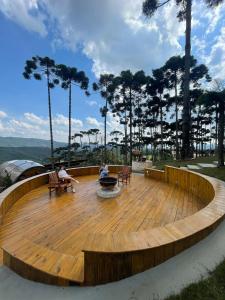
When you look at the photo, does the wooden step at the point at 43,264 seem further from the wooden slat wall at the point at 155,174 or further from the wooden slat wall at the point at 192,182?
the wooden slat wall at the point at 155,174

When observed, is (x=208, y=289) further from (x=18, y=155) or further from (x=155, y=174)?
(x=18, y=155)

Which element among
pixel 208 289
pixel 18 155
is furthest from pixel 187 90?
pixel 18 155

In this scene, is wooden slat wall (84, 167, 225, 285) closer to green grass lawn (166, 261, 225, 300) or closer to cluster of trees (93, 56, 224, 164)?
green grass lawn (166, 261, 225, 300)

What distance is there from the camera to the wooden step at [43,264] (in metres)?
2.41

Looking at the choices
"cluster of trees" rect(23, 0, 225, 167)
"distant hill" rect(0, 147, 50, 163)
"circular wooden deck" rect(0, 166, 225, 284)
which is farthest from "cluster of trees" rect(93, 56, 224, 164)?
"distant hill" rect(0, 147, 50, 163)

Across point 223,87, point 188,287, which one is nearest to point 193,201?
point 188,287

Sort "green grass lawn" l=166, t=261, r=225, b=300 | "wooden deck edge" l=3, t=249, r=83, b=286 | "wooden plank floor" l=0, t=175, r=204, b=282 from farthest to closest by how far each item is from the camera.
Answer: "wooden plank floor" l=0, t=175, r=204, b=282 → "wooden deck edge" l=3, t=249, r=83, b=286 → "green grass lawn" l=166, t=261, r=225, b=300

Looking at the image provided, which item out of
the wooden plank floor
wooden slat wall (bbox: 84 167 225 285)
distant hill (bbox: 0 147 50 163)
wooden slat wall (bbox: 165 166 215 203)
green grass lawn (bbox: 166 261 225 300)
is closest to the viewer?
green grass lawn (bbox: 166 261 225 300)

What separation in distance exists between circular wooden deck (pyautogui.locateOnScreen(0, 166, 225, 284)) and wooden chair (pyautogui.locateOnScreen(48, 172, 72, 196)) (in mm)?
312

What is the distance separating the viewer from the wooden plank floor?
8.98ft

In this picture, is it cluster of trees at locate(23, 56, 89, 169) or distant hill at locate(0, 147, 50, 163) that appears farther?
distant hill at locate(0, 147, 50, 163)

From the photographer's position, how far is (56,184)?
7.06 m

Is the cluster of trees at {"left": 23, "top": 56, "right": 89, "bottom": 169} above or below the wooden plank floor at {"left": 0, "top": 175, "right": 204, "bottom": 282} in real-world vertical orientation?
above

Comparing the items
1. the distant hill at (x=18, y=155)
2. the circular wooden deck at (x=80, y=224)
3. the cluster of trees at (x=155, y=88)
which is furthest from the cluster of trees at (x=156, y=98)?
the distant hill at (x=18, y=155)
